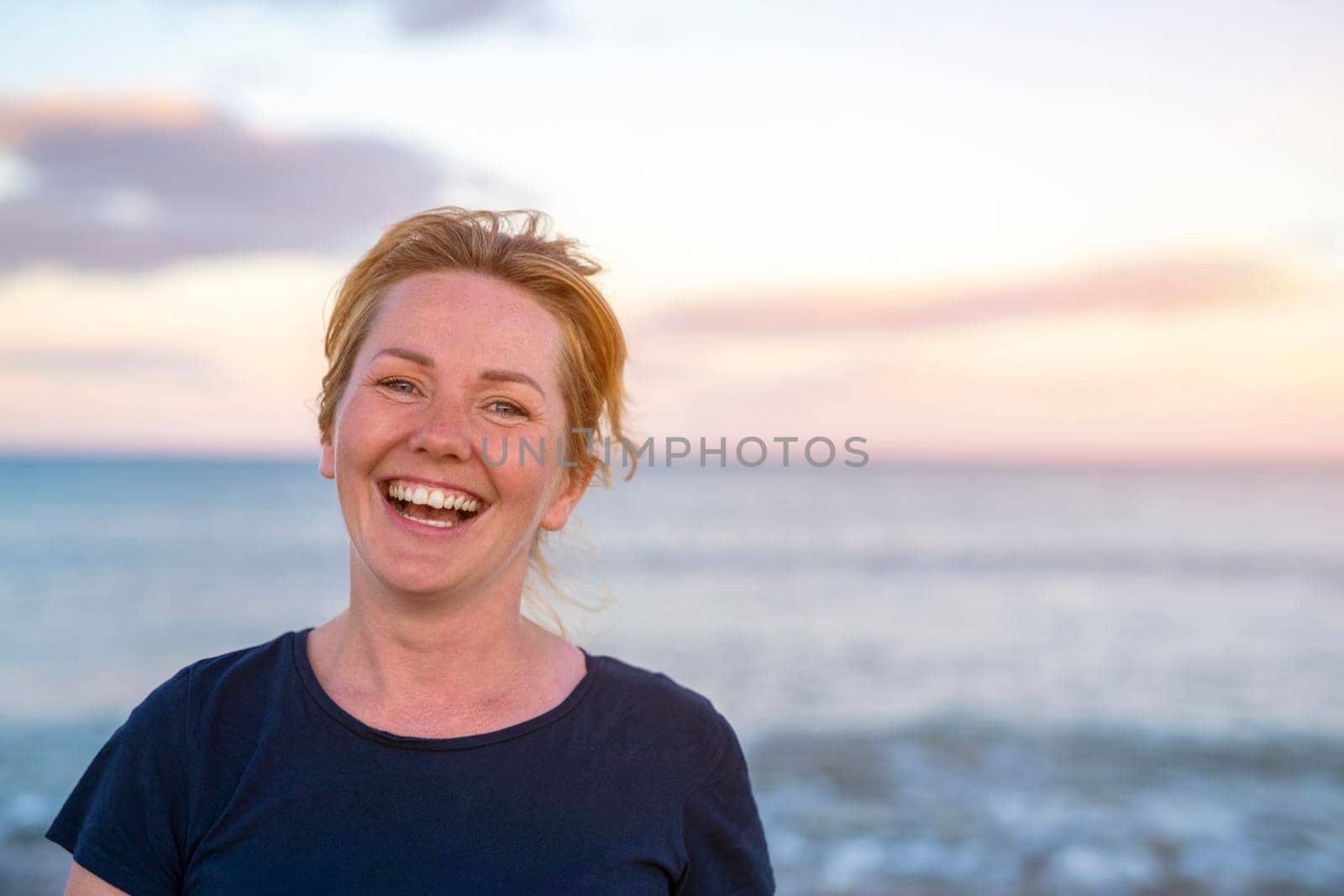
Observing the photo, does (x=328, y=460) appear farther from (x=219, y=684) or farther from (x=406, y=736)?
(x=406, y=736)

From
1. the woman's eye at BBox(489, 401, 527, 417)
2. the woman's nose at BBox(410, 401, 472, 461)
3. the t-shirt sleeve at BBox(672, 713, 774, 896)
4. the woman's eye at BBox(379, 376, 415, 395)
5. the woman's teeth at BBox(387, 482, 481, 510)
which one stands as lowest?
the t-shirt sleeve at BBox(672, 713, 774, 896)

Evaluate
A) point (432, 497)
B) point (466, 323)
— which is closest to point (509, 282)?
point (466, 323)

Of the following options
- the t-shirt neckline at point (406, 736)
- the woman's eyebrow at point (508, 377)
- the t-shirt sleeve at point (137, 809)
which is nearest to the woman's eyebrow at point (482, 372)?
the woman's eyebrow at point (508, 377)

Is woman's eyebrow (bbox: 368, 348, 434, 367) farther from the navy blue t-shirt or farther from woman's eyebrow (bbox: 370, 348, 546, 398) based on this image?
the navy blue t-shirt

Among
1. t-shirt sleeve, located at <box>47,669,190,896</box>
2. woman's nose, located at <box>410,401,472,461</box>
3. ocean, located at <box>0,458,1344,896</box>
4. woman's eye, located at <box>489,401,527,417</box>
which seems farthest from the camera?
ocean, located at <box>0,458,1344,896</box>

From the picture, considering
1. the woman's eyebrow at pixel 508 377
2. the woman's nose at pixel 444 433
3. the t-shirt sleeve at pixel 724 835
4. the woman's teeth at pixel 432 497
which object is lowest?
the t-shirt sleeve at pixel 724 835

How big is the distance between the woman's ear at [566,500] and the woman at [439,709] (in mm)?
55

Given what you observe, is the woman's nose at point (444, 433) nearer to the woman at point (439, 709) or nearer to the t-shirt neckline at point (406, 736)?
the woman at point (439, 709)

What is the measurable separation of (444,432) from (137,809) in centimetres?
93

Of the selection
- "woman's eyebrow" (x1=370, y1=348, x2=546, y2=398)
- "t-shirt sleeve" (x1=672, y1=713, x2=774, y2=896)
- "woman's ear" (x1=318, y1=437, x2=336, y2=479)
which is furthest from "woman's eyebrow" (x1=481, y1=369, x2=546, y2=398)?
"t-shirt sleeve" (x1=672, y1=713, x2=774, y2=896)

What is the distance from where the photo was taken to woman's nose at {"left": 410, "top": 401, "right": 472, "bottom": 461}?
215cm

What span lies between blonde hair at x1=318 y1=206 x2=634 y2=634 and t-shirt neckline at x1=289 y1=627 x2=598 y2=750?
0.53m

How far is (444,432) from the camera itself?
2.16 m

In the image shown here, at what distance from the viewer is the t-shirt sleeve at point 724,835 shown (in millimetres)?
2305
